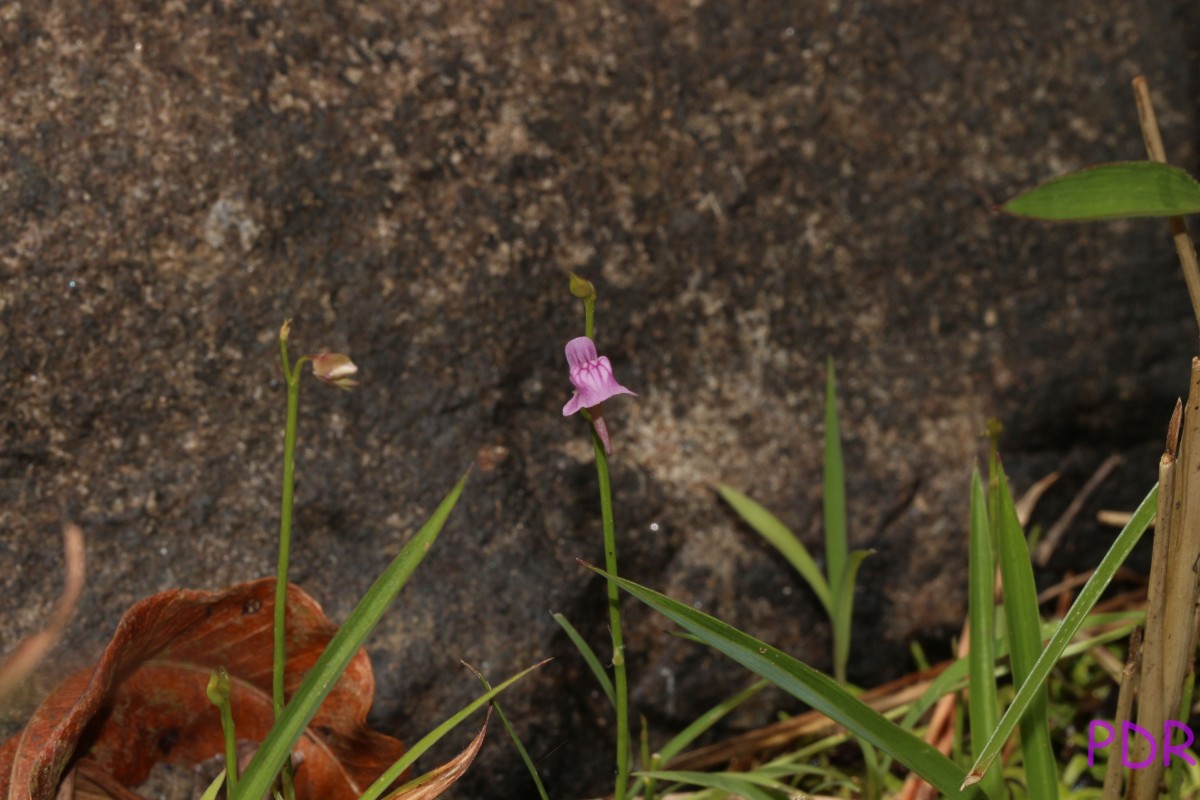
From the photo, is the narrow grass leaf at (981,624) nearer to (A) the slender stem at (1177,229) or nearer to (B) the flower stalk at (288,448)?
(A) the slender stem at (1177,229)

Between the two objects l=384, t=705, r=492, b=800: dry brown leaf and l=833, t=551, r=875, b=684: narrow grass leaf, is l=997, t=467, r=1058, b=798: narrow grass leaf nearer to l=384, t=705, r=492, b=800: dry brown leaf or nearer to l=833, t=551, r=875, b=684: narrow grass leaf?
l=833, t=551, r=875, b=684: narrow grass leaf

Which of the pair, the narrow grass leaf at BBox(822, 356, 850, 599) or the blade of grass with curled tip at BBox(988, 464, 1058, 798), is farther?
the narrow grass leaf at BBox(822, 356, 850, 599)

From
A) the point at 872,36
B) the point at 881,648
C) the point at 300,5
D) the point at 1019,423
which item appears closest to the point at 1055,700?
the point at 881,648

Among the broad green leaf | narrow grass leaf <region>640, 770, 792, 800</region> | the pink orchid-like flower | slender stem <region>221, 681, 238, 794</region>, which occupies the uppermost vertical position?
the broad green leaf

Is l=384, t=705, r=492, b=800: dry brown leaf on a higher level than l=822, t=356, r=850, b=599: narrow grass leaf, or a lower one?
lower

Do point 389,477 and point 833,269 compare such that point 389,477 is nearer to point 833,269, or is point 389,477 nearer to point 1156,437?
point 833,269

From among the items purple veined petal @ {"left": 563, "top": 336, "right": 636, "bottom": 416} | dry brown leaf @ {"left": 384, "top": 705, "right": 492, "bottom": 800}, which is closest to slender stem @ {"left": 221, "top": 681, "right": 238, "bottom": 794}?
dry brown leaf @ {"left": 384, "top": 705, "right": 492, "bottom": 800}

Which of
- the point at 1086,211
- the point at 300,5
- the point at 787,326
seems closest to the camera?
the point at 1086,211
